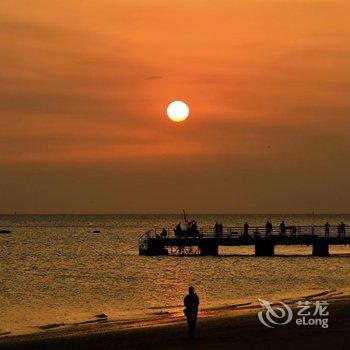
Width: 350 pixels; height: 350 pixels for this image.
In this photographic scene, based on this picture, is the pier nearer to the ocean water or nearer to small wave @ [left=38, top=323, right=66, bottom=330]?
the ocean water

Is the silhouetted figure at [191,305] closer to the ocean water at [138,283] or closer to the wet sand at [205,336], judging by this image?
the wet sand at [205,336]

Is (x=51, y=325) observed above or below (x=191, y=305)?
below

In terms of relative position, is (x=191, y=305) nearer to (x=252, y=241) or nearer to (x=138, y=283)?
(x=138, y=283)

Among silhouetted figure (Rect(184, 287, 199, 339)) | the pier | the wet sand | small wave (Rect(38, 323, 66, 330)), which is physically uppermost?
the pier

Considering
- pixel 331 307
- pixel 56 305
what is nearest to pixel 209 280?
pixel 56 305

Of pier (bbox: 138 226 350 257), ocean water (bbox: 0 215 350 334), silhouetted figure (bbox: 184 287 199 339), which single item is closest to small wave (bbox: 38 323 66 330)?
ocean water (bbox: 0 215 350 334)

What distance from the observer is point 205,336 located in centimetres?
2623

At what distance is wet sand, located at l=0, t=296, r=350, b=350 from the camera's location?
23906 mm

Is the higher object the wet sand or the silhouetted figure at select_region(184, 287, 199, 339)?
the silhouetted figure at select_region(184, 287, 199, 339)

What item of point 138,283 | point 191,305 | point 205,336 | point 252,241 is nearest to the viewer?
point 191,305

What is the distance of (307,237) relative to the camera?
73000mm

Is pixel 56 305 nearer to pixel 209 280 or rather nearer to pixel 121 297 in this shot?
pixel 121 297

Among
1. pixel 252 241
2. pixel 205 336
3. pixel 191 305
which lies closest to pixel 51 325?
pixel 205 336

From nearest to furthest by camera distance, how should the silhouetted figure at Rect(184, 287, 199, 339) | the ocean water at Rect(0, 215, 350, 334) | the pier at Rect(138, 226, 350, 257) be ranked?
the silhouetted figure at Rect(184, 287, 199, 339) → the ocean water at Rect(0, 215, 350, 334) → the pier at Rect(138, 226, 350, 257)
